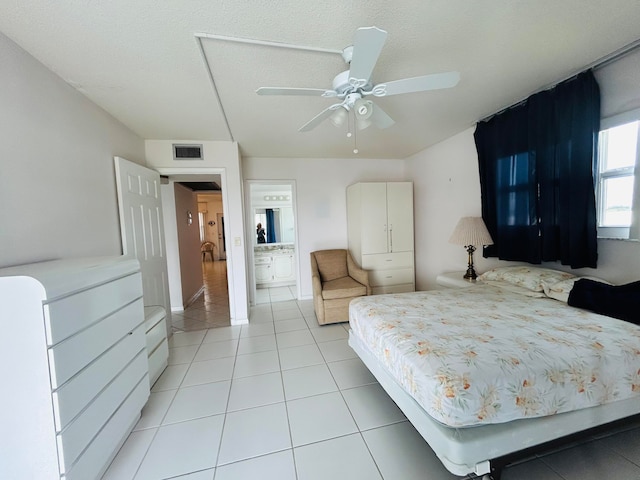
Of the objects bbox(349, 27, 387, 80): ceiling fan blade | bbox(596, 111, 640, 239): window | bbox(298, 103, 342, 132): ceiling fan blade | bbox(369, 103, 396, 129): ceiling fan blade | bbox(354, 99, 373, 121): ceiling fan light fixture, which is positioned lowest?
bbox(596, 111, 640, 239): window

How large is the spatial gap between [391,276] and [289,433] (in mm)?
2847

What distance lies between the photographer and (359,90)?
157 centimetres

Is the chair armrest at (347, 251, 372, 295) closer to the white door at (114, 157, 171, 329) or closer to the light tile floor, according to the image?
the light tile floor

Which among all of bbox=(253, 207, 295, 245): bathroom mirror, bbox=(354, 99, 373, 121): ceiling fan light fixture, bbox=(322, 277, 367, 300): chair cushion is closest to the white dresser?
bbox=(354, 99, 373, 121): ceiling fan light fixture

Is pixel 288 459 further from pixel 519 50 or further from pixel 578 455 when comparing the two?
pixel 519 50

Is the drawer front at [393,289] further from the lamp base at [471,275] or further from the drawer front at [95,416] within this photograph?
the drawer front at [95,416]

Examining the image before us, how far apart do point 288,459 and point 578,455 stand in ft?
5.34

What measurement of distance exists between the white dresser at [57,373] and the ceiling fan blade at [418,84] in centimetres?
193

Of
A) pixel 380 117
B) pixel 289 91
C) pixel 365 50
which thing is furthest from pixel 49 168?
pixel 380 117

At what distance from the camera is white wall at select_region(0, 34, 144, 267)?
139 cm

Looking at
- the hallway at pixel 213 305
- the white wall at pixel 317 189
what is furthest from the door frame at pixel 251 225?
the hallway at pixel 213 305

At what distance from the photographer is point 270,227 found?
592 centimetres

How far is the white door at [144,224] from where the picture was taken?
246cm

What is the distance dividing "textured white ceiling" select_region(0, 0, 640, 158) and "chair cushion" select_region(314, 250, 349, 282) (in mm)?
2102
